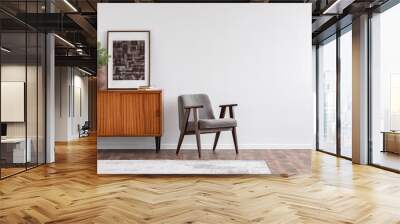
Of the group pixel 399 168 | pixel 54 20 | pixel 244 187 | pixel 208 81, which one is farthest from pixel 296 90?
pixel 54 20

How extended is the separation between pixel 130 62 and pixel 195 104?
1.14 m

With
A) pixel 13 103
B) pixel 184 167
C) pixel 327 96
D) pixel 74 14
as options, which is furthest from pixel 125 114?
pixel 327 96

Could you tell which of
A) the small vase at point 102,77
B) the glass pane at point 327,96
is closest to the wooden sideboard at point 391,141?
the glass pane at point 327,96

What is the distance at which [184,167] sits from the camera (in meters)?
5.11

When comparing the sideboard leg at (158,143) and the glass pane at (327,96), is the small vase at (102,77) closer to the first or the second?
the sideboard leg at (158,143)

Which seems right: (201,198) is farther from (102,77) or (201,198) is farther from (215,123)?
(102,77)

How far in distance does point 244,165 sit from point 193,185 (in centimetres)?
92

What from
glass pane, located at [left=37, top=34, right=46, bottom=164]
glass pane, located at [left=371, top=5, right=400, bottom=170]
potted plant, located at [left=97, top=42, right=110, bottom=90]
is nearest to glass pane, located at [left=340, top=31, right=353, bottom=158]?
glass pane, located at [left=371, top=5, right=400, bottom=170]

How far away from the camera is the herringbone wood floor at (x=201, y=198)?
10.1 ft

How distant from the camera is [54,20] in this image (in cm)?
634

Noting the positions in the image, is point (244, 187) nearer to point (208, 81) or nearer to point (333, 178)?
point (333, 178)

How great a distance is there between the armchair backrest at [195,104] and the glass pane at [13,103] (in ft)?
7.12

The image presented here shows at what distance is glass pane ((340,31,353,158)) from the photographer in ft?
23.0

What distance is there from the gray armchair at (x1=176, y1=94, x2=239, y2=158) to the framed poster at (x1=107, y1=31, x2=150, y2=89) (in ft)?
2.49
